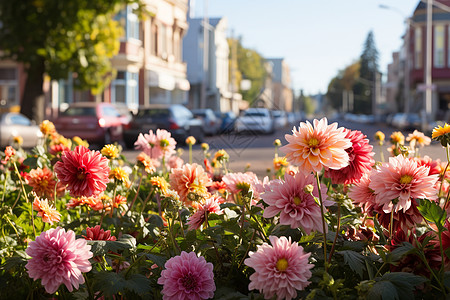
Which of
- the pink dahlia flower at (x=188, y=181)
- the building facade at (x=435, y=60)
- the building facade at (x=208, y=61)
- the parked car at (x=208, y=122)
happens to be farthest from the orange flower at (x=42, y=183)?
the building facade at (x=208, y=61)

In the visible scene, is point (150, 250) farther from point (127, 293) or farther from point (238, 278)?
point (238, 278)

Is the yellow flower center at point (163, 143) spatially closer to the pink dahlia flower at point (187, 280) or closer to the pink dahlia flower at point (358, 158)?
the pink dahlia flower at point (358, 158)

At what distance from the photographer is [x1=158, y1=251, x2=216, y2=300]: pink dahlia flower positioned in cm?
179

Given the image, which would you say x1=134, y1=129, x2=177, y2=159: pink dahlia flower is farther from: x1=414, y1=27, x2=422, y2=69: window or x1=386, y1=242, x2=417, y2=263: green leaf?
x1=414, y1=27, x2=422, y2=69: window

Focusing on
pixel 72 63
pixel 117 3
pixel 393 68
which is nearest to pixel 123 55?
pixel 72 63

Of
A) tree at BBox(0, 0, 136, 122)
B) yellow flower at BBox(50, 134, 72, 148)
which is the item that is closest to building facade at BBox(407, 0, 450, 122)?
tree at BBox(0, 0, 136, 122)

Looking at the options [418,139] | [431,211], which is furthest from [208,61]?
[431,211]

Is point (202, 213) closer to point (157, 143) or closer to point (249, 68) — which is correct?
point (157, 143)

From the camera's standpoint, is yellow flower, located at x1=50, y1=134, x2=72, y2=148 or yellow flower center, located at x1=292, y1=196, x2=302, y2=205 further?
yellow flower, located at x1=50, y1=134, x2=72, y2=148

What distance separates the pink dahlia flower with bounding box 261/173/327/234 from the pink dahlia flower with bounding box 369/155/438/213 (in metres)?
0.19

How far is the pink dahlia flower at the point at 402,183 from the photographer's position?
182cm

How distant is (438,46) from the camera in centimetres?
5672

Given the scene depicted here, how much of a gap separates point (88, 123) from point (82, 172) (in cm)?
1861

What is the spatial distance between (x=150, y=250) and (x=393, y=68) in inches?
3741
